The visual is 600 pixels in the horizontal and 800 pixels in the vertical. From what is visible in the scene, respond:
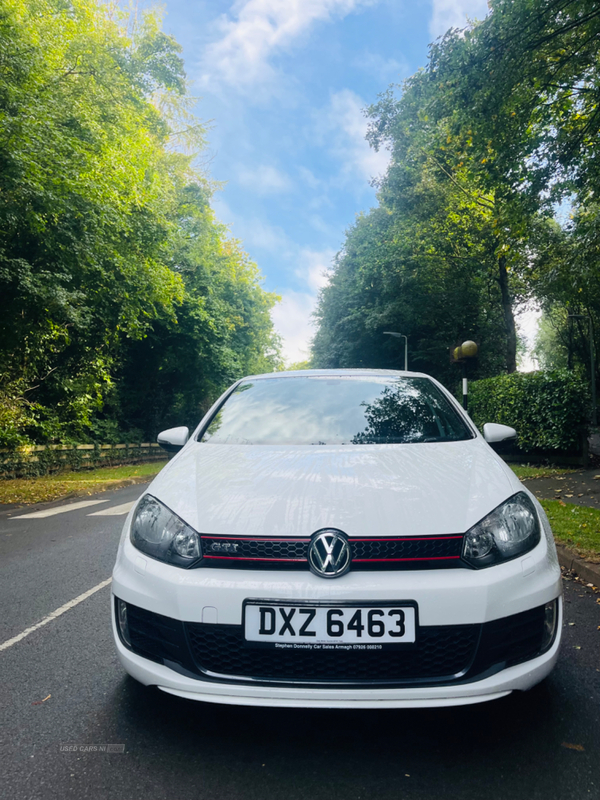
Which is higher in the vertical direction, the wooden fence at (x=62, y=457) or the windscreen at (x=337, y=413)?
the windscreen at (x=337, y=413)

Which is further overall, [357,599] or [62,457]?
[62,457]

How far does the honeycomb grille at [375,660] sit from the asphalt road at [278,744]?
1.10ft

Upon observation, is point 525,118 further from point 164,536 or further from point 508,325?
point 508,325

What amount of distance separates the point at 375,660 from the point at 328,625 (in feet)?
0.68

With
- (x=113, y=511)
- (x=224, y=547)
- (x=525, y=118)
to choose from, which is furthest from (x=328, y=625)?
(x=525, y=118)

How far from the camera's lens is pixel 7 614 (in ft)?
14.0

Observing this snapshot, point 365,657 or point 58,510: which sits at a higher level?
point 365,657

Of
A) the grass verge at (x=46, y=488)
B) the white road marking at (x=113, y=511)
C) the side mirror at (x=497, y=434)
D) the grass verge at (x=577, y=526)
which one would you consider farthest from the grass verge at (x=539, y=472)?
the side mirror at (x=497, y=434)

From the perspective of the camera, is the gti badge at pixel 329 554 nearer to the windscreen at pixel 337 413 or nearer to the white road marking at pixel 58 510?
the windscreen at pixel 337 413

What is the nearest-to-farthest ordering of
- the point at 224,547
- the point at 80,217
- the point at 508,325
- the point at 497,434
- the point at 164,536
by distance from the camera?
the point at 224,547, the point at 164,536, the point at 497,434, the point at 80,217, the point at 508,325

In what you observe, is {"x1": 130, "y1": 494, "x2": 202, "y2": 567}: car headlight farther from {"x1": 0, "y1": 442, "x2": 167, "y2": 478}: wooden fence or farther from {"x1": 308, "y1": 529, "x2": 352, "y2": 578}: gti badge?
{"x1": 0, "y1": 442, "x2": 167, "y2": 478}: wooden fence

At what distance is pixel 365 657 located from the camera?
2.20m

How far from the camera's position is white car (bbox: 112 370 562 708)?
2.18m

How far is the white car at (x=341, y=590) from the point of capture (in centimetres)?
218
